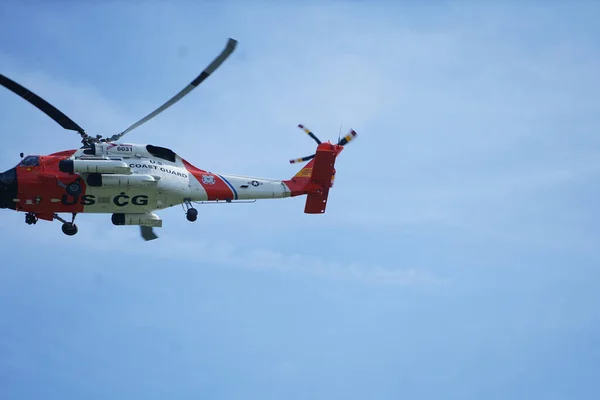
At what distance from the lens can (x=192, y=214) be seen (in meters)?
31.0

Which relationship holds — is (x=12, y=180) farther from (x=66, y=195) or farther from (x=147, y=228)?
(x=147, y=228)

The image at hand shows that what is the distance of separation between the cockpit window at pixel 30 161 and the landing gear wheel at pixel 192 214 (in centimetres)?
500

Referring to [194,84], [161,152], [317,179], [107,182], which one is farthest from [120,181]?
[317,179]

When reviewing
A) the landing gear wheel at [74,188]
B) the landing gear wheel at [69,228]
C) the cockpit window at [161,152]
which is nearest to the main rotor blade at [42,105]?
the landing gear wheel at [74,188]

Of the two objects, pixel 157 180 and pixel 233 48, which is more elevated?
pixel 233 48

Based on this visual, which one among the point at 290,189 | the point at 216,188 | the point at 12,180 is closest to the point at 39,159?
the point at 12,180

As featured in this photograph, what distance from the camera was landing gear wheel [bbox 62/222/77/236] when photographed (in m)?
30.2

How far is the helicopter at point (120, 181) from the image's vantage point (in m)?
29.2

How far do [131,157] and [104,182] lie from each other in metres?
1.41

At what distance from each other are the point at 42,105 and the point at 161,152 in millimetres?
4106

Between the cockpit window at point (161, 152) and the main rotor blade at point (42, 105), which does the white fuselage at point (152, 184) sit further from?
the main rotor blade at point (42, 105)

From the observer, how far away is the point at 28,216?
2966 cm

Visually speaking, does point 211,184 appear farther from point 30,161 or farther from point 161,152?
point 30,161

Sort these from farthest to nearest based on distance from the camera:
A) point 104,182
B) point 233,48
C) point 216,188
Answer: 1. point 216,188
2. point 104,182
3. point 233,48
